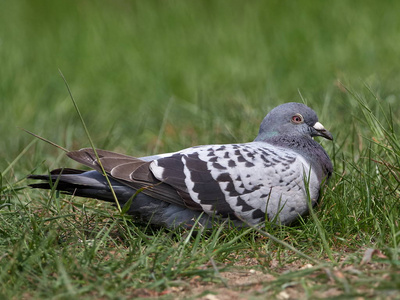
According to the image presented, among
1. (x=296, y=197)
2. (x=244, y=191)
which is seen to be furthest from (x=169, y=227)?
(x=296, y=197)

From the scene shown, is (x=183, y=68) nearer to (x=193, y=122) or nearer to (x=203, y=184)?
(x=193, y=122)

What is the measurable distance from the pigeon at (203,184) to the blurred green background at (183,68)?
1251mm

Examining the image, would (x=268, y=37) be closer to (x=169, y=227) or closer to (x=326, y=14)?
(x=326, y=14)

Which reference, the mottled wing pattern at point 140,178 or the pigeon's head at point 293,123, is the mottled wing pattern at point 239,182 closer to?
the mottled wing pattern at point 140,178

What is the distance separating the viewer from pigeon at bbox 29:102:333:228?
3.74 metres

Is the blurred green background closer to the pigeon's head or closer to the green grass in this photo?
the green grass

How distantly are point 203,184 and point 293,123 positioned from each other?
88 cm

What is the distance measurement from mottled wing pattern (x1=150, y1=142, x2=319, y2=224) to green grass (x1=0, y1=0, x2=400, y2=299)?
0.48ft

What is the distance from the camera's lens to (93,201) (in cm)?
453

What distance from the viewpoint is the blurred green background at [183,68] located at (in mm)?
5883

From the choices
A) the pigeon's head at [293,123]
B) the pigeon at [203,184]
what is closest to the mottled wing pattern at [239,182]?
the pigeon at [203,184]

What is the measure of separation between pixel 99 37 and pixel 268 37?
229cm

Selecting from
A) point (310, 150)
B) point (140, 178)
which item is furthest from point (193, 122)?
point (140, 178)

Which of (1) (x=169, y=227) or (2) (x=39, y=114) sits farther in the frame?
(2) (x=39, y=114)
